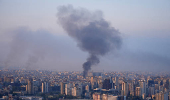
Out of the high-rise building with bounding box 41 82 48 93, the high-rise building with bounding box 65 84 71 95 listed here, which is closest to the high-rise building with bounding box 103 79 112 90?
the high-rise building with bounding box 65 84 71 95

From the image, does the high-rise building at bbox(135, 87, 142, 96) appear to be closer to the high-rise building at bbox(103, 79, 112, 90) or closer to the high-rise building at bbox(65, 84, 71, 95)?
the high-rise building at bbox(103, 79, 112, 90)

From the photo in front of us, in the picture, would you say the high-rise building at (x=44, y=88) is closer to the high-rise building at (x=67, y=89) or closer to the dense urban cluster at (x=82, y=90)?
the dense urban cluster at (x=82, y=90)

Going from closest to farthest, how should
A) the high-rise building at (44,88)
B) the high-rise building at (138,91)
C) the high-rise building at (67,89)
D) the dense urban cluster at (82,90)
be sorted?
the dense urban cluster at (82,90) < the high-rise building at (138,91) < the high-rise building at (67,89) < the high-rise building at (44,88)

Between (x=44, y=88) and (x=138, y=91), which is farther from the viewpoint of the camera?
(x=44, y=88)

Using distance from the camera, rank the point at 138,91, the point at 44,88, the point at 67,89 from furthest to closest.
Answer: the point at 44,88
the point at 67,89
the point at 138,91

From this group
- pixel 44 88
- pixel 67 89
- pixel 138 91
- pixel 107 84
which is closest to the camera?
pixel 138 91

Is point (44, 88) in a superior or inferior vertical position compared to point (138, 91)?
superior

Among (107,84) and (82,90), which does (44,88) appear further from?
(107,84)

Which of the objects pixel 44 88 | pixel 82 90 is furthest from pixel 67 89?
pixel 44 88

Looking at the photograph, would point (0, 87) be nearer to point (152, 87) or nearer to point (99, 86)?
point (99, 86)

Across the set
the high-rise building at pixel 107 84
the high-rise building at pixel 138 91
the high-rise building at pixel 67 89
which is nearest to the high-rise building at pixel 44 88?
the high-rise building at pixel 67 89

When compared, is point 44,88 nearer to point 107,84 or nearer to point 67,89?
point 67,89

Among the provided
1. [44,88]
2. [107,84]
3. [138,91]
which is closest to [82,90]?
[44,88]
